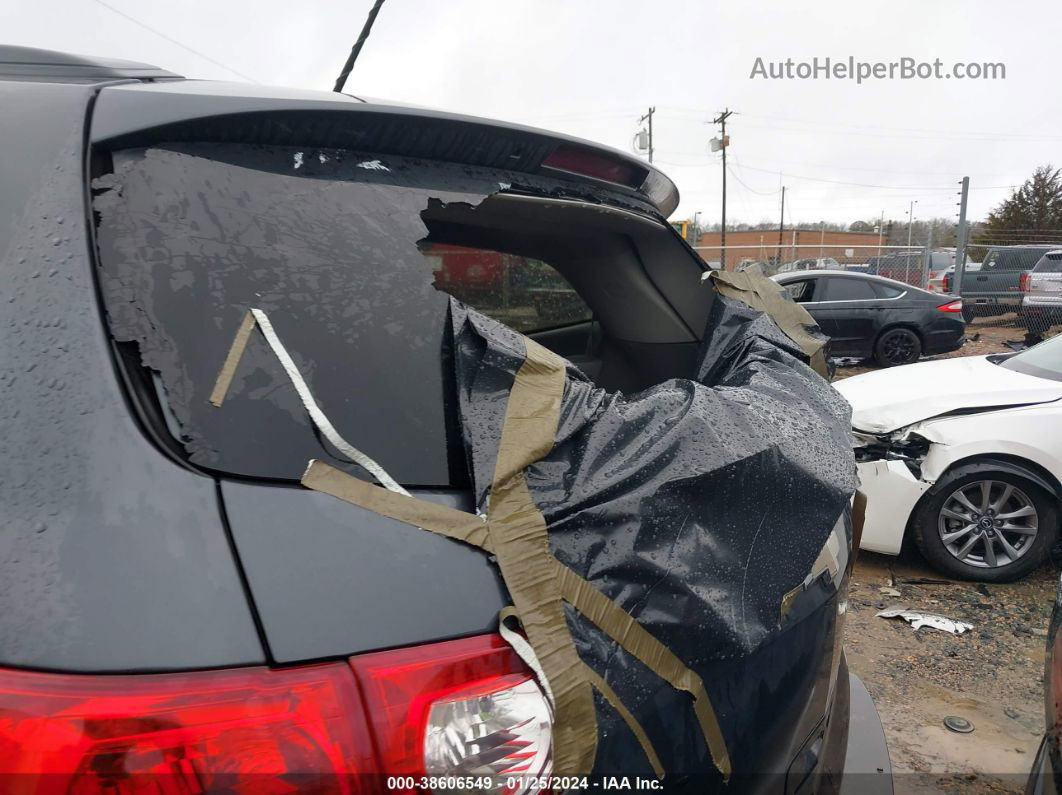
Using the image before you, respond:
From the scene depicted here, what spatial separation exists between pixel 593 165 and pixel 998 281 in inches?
668

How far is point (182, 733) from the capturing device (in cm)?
71

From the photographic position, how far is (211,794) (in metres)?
0.71

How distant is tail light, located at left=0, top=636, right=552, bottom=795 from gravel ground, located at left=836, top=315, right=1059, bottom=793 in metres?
2.26

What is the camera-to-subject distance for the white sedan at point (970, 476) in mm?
3797

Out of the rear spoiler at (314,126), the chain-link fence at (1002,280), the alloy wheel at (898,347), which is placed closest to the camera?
the rear spoiler at (314,126)

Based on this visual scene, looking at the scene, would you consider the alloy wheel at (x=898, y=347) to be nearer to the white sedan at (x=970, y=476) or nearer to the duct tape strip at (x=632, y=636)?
the white sedan at (x=970, y=476)

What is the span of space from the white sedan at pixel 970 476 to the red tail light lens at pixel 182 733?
3721mm

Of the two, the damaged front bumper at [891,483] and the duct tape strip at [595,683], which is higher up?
the duct tape strip at [595,683]

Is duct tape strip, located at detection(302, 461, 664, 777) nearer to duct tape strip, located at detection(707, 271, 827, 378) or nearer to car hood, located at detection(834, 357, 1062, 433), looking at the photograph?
duct tape strip, located at detection(707, 271, 827, 378)

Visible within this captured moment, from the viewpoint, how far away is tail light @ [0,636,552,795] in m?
0.69

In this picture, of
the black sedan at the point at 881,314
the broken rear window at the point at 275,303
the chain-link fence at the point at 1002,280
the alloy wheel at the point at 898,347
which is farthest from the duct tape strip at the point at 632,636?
the alloy wheel at the point at 898,347

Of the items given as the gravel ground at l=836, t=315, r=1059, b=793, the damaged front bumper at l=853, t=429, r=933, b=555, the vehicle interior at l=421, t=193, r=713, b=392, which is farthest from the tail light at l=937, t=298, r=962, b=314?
the vehicle interior at l=421, t=193, r=713, b=392

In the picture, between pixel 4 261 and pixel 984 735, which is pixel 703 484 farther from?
pixel 984 735

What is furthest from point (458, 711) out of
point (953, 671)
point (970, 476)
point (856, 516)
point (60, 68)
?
point (970, 476)
